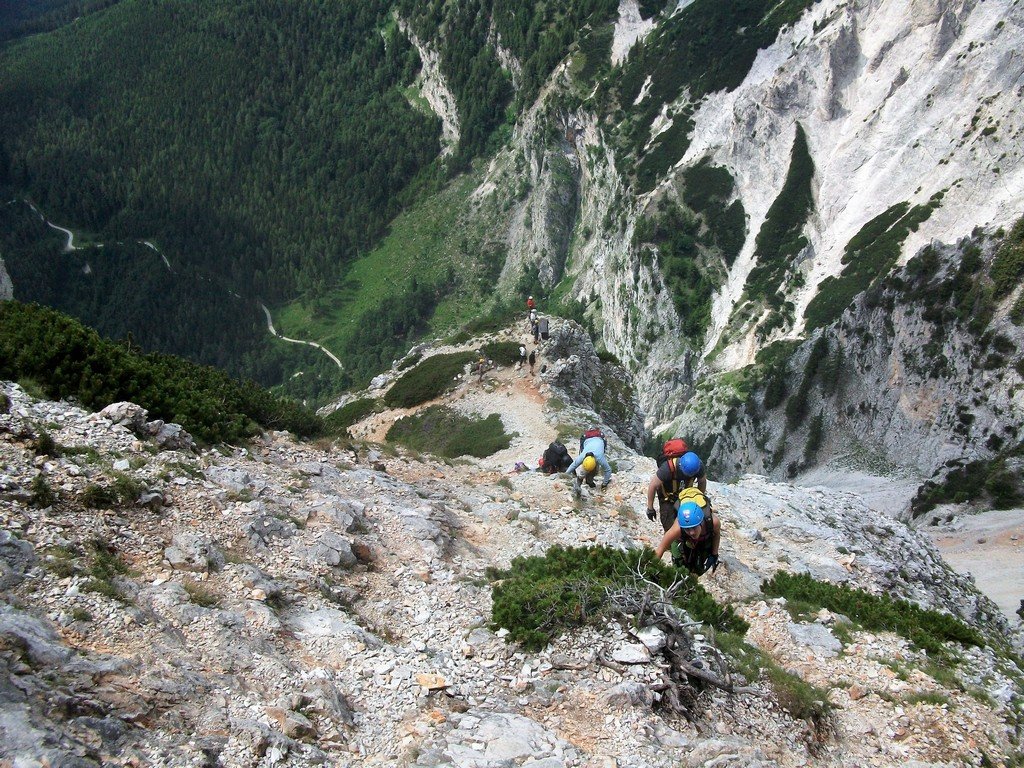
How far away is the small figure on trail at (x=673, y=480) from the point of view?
13109 millimetres

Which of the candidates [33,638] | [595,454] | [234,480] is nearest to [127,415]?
[234,480]

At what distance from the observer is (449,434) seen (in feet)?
121

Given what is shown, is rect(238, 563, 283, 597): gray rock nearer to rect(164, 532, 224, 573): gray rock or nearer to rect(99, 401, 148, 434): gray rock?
rect(164, 532, 224, 573): gray rock

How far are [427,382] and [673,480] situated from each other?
31.7 metres

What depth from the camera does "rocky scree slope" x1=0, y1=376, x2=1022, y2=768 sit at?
7.65 m

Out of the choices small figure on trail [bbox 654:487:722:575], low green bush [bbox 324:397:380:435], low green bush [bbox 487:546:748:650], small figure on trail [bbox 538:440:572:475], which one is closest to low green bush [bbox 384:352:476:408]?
low green bush [bbox 324:397:380:435]

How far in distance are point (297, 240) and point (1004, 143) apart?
422 feet

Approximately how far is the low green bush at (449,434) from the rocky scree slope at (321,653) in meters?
17.0

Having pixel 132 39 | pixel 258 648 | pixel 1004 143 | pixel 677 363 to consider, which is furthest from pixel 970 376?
pixel 132 39

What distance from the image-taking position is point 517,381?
135 ft

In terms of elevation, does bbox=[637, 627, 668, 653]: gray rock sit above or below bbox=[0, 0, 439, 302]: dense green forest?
below

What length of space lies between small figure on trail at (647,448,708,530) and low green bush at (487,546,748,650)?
1.52m

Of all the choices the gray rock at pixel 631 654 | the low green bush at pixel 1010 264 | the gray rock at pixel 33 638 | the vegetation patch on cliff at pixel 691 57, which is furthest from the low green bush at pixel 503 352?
the vegetation patch on cliff at pixel 691 57

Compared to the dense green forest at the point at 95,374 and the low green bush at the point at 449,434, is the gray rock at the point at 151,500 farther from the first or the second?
the low green bush at the point at 449,434
